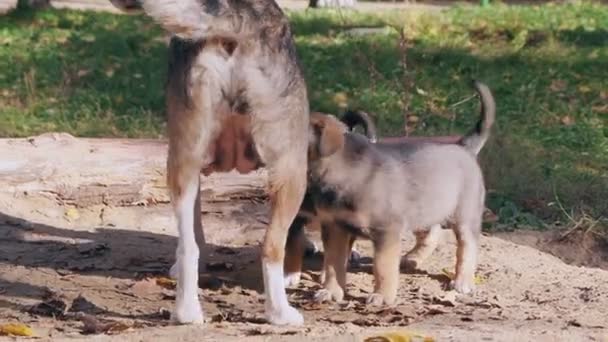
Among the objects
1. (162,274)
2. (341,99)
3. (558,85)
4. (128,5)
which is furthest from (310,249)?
(558,85)

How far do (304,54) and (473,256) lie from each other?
330 inches

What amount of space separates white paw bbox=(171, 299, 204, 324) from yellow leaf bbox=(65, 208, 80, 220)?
8.89ft

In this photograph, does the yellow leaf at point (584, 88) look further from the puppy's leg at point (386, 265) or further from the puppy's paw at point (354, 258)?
the puppy's leg at point (386, 265)

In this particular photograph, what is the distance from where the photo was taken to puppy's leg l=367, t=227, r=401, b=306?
7141mm

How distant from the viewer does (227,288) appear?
7629mm

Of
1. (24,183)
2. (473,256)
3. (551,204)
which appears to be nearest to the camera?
(473,256)

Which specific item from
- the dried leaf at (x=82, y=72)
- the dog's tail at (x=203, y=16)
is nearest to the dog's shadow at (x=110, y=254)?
the dog's tail at (x=203, y=16)

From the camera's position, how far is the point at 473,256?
7.73 m

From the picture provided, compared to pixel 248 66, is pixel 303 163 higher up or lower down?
lower down

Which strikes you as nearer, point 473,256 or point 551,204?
point 473,256

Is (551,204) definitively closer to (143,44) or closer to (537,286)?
(537,286)

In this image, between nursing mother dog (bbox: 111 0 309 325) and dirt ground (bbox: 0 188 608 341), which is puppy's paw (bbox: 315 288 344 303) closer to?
dirt ground (bbox: 0 188 608 341)

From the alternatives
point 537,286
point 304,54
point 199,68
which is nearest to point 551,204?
point 537,286

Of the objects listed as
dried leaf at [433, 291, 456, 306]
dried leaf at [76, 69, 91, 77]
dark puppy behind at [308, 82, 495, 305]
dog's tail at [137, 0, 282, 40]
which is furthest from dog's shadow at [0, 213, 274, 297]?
dried leaf at [76, 69, 91, 77]
